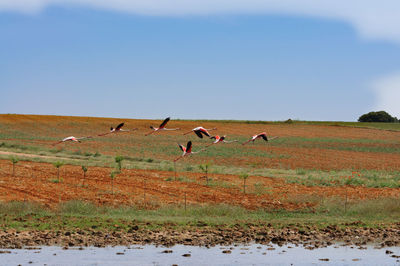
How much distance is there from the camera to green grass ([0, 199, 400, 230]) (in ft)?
78.2

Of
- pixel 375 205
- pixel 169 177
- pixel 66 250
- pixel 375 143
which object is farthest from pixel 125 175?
pixel 375 143

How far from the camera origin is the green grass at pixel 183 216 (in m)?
23.8

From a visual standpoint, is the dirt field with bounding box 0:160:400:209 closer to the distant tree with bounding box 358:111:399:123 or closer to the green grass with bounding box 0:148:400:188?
the green grass with bounding box 0:148:400:188

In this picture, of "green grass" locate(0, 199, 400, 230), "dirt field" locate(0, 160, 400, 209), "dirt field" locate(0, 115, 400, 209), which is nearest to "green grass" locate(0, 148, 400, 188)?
"dirt field" locate(0, 115, 400, 209)

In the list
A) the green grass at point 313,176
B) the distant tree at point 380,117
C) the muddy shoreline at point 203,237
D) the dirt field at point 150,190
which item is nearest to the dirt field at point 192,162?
the dirt field at point 150,190

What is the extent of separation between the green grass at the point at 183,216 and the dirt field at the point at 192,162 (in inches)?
66.1

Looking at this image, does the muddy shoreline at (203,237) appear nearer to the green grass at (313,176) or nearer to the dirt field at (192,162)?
the dirt field at (192,162)

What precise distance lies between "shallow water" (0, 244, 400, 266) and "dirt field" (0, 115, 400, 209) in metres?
9.45

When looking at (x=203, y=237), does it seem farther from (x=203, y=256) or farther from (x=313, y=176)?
(x=313, y=176)

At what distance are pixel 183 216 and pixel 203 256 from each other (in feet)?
26.0

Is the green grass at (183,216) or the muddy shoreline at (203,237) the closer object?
the muddy shoreline at (203,237)

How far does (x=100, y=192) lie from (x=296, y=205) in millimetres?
10453

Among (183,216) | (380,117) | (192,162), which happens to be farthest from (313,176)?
(380,117)

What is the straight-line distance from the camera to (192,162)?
5797 cm
